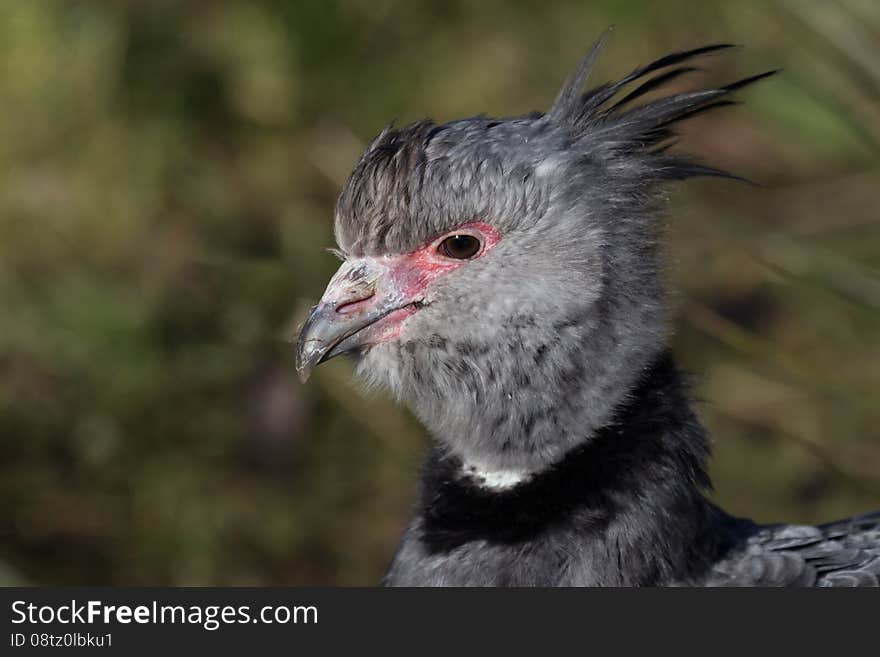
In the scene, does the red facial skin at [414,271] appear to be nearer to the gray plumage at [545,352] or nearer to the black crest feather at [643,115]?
the gray plumage at [545,352]

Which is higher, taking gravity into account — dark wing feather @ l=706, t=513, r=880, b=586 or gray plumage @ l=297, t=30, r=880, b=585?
gray plumage @ l=297, t=30, r=880, b=585

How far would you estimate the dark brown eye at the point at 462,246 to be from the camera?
199cm

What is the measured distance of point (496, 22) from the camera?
4.26 metres

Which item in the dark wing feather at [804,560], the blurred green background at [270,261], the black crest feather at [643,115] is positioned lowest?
the dark wing feather at [804,560]

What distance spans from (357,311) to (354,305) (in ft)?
0.04

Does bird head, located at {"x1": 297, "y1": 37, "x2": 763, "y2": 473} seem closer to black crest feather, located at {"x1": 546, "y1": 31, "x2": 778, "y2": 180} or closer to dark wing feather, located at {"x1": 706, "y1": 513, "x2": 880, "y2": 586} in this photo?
black crest feather, located at {"x1": 546, "y1": 31, "x2": 778, "y2": 180}

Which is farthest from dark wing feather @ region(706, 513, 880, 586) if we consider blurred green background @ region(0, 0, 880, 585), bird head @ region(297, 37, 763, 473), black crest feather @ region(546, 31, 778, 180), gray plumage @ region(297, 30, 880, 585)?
blurred green background @ region(0, 0, 880, 585)

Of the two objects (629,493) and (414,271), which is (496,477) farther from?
(414,271)

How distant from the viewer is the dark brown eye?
1.99m

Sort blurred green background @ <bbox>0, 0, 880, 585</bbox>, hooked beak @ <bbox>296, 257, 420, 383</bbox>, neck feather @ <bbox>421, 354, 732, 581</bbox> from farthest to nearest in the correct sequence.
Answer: blurred green background @ <bbox>0, 0, 880, 585</bbox> < hooked beak @ <bbox>296, 257, 420, 383</bbox> < neck feather @ <bbox>421, 354, 732, 581</bbox>

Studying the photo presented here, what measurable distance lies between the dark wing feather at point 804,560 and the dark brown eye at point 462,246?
588 millimetres

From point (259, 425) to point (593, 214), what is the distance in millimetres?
1852

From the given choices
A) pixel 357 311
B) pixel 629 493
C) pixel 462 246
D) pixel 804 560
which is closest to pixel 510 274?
pixel 462 246

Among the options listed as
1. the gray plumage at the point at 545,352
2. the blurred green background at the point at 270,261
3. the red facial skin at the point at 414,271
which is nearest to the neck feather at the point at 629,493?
the gray plumage at the point at 545,352
